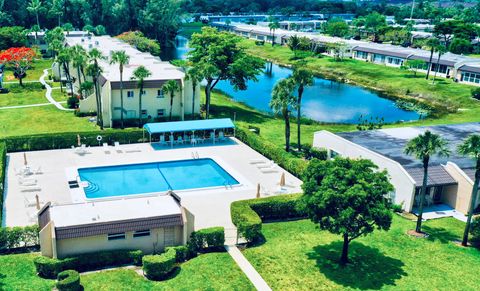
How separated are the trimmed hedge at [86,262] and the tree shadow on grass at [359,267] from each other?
37.4ft

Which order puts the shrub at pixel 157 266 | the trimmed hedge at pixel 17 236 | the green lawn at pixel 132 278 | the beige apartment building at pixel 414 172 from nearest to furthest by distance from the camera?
the green lawn at pixel 132 278
the shrub at pixel 157 266
the trimmed hedge at pixel 17 236
the beige apartment building at pixel 414 172

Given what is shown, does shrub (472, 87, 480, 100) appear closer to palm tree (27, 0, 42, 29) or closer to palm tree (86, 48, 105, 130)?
palm tree (86, 48, 105, 130)

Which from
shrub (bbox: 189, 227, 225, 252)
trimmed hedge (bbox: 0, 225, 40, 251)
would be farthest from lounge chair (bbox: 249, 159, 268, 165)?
trimmed hedge (bbox: 0, 225, 40, 251)

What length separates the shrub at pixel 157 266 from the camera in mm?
26422

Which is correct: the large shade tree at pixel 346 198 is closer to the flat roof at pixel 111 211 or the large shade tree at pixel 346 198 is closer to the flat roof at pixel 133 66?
the flat roof at pixel 111 211

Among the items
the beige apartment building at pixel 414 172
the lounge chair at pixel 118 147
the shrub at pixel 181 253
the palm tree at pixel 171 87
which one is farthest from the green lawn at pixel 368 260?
the palm tree at pixel 171 87

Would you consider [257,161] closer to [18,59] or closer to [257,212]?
[257,212]

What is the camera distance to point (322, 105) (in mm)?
77062

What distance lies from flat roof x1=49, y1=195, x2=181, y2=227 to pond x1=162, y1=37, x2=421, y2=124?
40343 millimetres

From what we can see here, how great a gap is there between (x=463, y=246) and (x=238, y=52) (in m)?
41.5

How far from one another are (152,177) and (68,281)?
63.2 ft

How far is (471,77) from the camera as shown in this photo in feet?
285

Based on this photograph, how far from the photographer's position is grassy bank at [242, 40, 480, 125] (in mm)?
71750

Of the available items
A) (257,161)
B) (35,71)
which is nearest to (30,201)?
(257,161)
